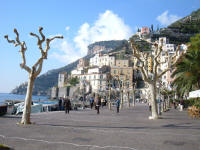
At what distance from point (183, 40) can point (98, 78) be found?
3228 inches

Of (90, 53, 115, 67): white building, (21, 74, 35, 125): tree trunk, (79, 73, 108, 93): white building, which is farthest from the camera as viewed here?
(90, 53, 115, 67): white building

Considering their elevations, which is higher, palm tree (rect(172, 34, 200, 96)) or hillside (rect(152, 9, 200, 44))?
hillside (rect(152, 9, 200, 44))

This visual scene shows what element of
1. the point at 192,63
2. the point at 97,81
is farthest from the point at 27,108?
the point at 97,81

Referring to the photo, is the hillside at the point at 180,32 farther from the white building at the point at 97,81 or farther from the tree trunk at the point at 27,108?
the tree trunk at the point at 27,108

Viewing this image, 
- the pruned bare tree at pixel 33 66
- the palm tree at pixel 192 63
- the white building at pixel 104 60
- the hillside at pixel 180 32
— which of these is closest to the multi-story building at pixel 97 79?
the white building at pixel 104 60

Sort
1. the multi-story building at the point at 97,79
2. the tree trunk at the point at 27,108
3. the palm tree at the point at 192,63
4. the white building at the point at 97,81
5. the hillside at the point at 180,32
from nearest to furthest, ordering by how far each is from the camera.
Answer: the tree trunk at the point at 27,108, the palm tree at the point at 192,63, the white building at the point at 97,81, the multi-story building at the point at 97,79, the hillside at the point at 180,32

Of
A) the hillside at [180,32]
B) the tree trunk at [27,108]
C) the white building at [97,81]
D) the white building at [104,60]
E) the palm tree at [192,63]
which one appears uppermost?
the hillside at [180,32]

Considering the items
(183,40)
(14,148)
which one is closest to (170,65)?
(14,148)

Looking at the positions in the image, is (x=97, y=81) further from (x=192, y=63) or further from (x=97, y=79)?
(x=192, y=63)

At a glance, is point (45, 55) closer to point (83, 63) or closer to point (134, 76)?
point (134, 76)

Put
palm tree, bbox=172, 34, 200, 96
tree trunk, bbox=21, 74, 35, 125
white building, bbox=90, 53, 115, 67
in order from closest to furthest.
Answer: tree trunk, bbox=21, 74, 35, 125 < palm tree, bbox=172, 34, 200, 96 < white building, bbox=90, 53, 115, 67

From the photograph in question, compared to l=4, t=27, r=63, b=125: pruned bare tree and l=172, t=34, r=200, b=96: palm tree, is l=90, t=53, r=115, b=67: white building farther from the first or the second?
l=4, t=27, r=63, b=125: pruned bare tree

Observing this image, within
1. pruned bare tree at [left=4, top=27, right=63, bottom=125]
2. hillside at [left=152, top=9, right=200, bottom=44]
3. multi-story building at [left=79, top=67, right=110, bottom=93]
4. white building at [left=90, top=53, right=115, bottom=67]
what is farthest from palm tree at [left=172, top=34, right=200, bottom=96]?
hillside at [left=152, top=9, right=200, bottom=44]

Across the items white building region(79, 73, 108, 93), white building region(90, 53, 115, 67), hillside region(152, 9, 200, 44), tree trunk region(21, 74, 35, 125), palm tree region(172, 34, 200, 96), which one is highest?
hillside region(152, 9, 200, 44)
